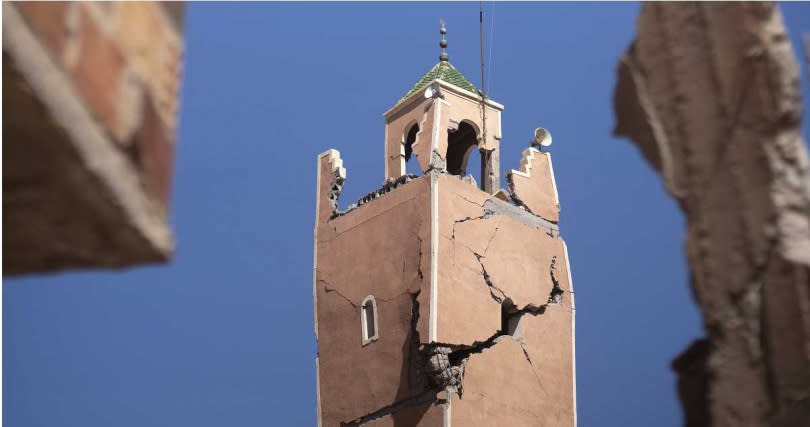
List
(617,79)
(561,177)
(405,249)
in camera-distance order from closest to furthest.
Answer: (617,79) < (405,249) < (561,177)

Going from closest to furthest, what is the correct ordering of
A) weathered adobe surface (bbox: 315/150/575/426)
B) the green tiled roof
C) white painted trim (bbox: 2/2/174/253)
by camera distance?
white painted trim (bbox: 2/2/174/253) → weathered adobe surface (bbox: 315/150/575/426) → the green tiled roof

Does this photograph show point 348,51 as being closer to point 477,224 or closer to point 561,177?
point 561,177

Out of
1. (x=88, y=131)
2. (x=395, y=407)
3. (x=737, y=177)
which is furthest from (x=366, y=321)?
(x=88, y=131)

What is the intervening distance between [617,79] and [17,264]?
1.91 m

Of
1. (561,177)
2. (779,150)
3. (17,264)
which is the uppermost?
(561,177)

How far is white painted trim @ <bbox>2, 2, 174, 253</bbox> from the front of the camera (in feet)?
4.48

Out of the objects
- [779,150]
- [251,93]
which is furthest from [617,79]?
[251,93]

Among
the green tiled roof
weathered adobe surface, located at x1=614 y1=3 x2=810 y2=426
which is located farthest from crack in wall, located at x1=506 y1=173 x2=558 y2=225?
weathered adobe surface, located at x1=614 y1=3 x2=810 y2=426

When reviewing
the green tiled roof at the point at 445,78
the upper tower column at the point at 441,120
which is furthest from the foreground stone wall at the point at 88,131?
the green tiled roof at the point at 445,78

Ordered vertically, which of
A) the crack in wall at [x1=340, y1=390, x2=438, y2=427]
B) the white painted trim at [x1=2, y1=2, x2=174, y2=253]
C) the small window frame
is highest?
the small window frame

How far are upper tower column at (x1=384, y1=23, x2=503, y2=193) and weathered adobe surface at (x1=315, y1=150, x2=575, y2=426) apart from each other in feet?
2.31

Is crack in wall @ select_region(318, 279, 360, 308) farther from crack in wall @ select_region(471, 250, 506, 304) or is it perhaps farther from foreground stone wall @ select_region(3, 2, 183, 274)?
foreground stone wall @ select_region(3, 2, 183, 274)

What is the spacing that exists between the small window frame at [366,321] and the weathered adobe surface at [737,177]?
10.8 meters

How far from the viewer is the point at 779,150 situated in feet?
8.66
